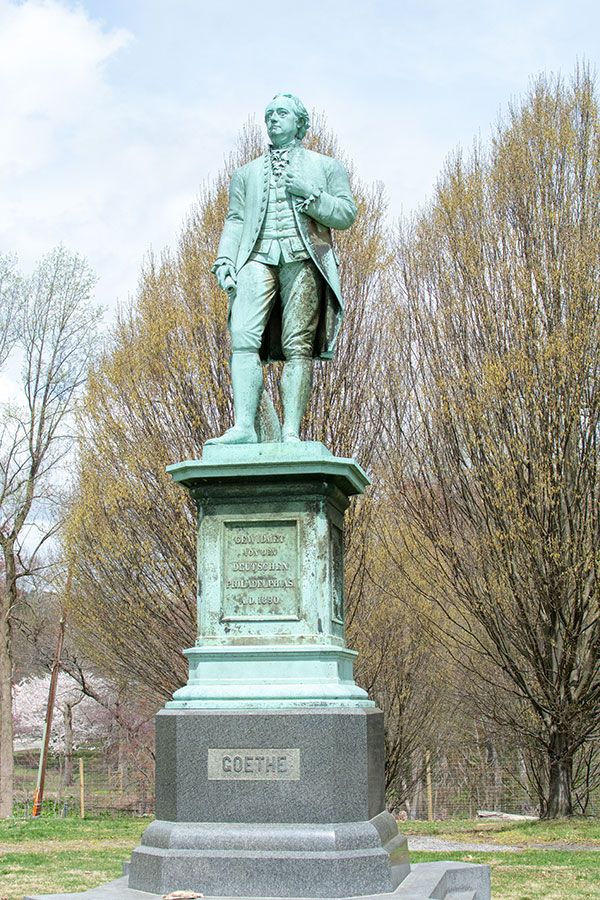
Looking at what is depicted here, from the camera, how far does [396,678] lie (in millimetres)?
22781

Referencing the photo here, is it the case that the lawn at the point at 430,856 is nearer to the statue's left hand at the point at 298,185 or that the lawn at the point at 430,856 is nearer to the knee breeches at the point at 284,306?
the knee breeches at the point at 284,306

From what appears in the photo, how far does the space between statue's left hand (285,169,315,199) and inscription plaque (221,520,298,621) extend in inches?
84.8

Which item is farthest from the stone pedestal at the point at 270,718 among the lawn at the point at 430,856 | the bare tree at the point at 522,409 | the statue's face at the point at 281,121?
the bare tree at the point at 522,409

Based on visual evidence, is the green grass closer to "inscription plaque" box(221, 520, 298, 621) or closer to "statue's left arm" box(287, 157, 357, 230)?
"inscription plaque" box(221, 520, 298, 621)

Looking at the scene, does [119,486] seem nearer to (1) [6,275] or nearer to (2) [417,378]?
(2) [417,378]

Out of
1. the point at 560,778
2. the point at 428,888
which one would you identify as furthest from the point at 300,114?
the point at 560,778

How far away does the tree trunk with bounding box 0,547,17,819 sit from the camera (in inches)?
949

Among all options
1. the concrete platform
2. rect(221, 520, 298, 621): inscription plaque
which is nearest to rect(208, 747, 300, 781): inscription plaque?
the concrete platform

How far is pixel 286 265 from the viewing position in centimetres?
700

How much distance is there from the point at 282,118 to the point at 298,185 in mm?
553

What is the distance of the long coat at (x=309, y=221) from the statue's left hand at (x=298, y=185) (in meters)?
0.05

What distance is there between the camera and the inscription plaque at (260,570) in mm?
6254

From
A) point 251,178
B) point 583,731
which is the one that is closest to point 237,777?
point 251,178

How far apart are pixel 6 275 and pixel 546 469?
15.5 metres
